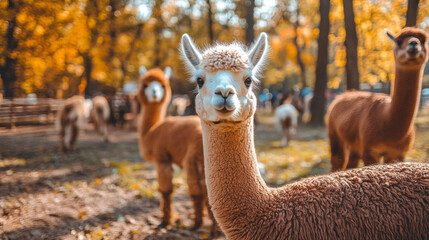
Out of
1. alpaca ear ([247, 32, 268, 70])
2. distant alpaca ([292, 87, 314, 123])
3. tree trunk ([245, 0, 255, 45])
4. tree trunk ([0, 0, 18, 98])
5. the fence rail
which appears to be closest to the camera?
alpaca ear ([247, 32, 268, 70])

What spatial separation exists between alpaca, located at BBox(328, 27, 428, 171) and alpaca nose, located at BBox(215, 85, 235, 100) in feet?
7.94

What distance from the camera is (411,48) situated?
2.96 m

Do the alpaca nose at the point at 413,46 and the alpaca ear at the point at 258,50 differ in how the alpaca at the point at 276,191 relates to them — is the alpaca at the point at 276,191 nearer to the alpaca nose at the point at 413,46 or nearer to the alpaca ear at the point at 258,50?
the alpaca ear at the point at 258,50

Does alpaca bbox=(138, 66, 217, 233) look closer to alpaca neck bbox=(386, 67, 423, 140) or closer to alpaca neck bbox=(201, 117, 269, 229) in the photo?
alpaca neck bbox=(201, 117, 269, 229)

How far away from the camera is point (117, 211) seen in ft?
14.8

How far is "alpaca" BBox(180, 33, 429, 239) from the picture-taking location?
1668 mm

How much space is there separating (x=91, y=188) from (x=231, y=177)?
450cm

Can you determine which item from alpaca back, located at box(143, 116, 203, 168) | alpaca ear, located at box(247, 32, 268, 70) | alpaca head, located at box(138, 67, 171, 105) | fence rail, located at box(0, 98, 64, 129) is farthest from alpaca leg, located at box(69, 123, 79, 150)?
alpaca ear, located at box(247, 32, 268, 70)

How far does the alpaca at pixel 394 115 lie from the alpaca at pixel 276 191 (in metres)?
1.63

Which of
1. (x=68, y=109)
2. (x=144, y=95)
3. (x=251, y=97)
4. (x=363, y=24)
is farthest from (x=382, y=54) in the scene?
(x=68, y=109)

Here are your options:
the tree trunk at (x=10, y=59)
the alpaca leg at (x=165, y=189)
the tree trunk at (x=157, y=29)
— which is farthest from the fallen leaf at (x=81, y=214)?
the tree trunk at (x=157, y=29)

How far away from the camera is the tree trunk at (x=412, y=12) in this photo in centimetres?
368

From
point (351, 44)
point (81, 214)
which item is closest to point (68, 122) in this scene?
point (81, 214)

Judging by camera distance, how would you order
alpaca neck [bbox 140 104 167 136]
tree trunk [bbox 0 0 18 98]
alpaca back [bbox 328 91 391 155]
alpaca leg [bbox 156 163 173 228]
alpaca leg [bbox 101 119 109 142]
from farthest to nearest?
alpaca leg [bbox 101 119 109 142] → alpaca neck [bbox 140 104 167 136] → tree trunk [bbox 0 0 18 98] → alpaca leg [bbox 156 163 173 228] → alpaca back [bbox 328 91 391 155]
